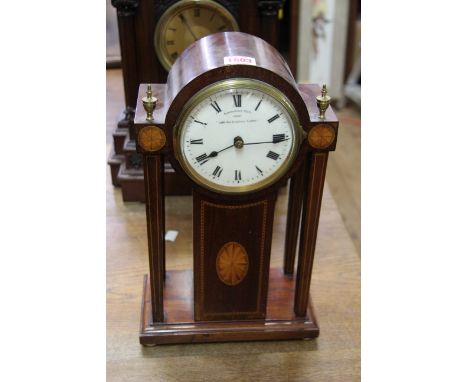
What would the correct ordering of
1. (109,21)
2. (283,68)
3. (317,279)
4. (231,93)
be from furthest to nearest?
(109,21) → (317,279) → (283,68) → (231,93)

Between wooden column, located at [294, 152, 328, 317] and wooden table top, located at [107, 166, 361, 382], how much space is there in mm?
141

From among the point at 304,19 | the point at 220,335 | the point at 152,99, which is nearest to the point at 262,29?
the point at 152,99

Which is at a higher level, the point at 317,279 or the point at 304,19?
the point at 304,19

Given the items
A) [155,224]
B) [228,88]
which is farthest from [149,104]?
[155,224]

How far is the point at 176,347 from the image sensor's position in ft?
5.96

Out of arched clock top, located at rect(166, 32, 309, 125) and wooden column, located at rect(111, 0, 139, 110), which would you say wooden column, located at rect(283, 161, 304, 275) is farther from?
wooden column, located at rect(111, 0, 139, 110)

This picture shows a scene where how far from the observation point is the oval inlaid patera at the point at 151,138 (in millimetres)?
1480

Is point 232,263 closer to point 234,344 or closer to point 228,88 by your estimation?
point 234,344

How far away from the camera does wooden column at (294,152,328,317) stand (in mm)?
1589

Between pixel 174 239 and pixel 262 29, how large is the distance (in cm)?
81

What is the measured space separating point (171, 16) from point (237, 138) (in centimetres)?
88

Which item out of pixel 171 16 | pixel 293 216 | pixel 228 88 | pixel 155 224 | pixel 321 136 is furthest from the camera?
pixel 171 16

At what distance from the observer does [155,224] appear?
1.64 metres

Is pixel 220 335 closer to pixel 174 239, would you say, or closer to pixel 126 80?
pixel 174 239
